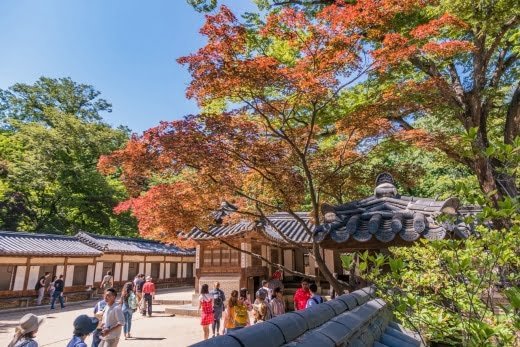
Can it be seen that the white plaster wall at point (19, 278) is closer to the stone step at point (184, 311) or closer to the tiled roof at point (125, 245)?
the tiled roof at point (125, 245)

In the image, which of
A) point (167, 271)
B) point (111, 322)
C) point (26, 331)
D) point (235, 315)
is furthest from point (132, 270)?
point (26, 331)

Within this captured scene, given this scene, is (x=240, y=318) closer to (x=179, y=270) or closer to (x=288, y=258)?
(x=288, y=258)

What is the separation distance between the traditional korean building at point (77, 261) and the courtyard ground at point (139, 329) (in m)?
2.08

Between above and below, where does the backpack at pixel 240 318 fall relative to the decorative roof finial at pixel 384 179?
below

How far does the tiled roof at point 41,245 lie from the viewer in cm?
1883

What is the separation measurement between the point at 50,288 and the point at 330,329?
2275 cm

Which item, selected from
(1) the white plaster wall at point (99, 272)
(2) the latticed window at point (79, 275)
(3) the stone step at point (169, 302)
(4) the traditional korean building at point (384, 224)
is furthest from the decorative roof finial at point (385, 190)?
(1) the white plaster wall at point (99, 272)

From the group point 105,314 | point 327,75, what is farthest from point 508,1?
point 105,314

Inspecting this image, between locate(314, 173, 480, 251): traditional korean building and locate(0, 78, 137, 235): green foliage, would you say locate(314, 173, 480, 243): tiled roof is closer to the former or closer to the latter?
locate(314, 173, 480, 251): traditional korean building

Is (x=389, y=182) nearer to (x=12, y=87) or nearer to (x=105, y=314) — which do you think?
(x=105, y=314)

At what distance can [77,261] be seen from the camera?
23.0 metres

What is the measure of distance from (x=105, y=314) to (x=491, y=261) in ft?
22.7

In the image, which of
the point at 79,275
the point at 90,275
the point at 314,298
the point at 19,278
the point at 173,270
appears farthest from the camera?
the point at 173,270

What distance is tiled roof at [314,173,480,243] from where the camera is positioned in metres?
4.94
